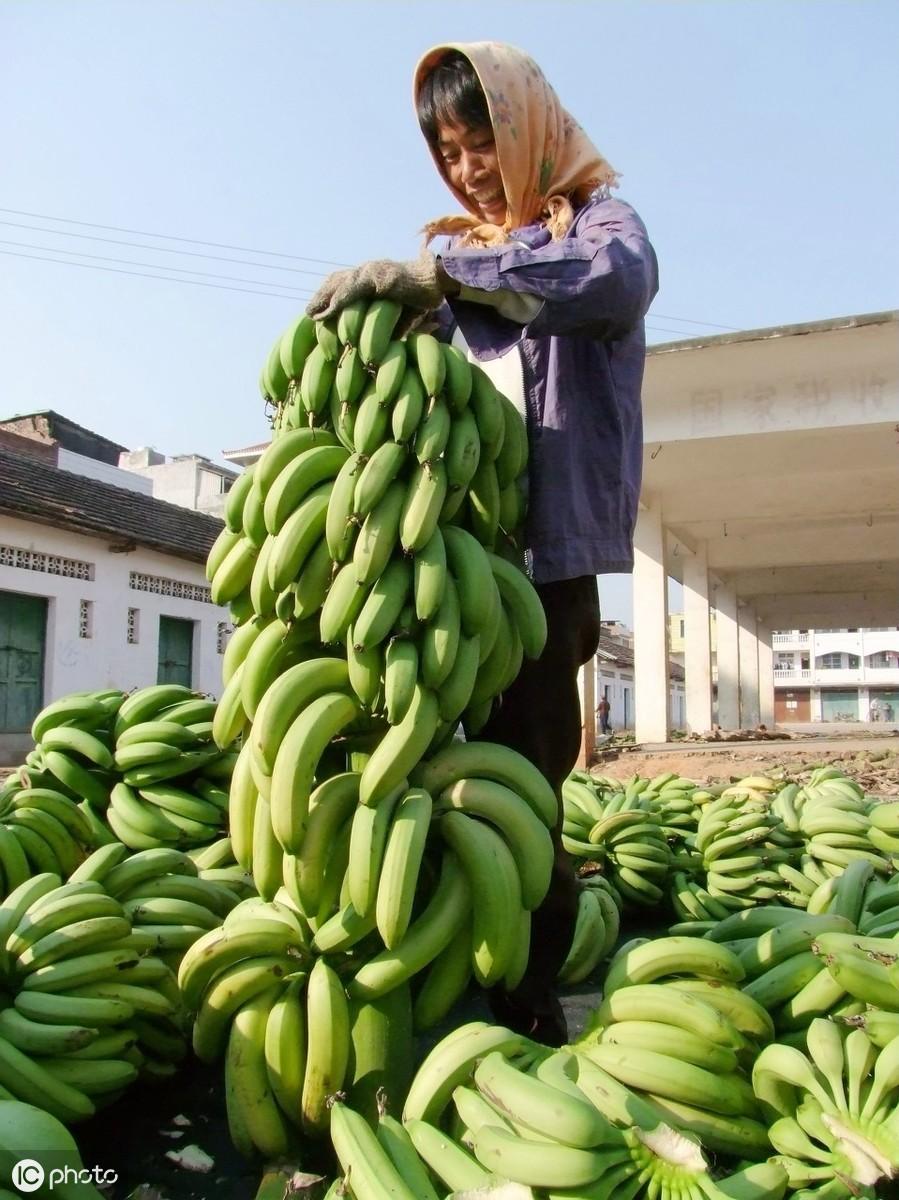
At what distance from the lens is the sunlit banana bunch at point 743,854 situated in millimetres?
3400

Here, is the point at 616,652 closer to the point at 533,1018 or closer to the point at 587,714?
the point at 587,714

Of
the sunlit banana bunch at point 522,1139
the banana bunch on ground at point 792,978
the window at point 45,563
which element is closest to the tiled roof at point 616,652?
the window at point 45,563

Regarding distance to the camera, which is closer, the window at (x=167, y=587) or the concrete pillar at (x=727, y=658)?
the window at (x=167, y=587)

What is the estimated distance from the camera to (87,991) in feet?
6.59

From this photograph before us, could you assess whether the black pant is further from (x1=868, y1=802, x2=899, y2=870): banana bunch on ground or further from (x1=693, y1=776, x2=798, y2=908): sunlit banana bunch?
(x1=868, y1=802, x2=899, y2=870): banana bunch on ground

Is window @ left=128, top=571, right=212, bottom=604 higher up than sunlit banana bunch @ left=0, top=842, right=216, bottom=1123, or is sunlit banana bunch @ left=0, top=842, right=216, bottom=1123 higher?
window @ left=128, top=571, right=212, bottom=604

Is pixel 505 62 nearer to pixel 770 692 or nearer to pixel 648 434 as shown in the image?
pixel 648 434

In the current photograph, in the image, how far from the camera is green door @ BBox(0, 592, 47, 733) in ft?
48.2

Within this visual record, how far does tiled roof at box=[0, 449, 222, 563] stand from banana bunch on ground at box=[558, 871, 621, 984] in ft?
43.9

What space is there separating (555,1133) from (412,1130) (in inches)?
11.8

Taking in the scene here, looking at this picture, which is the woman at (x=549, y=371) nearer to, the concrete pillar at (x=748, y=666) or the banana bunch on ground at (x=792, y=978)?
the banana bunch on ground at (x=792, y=978)

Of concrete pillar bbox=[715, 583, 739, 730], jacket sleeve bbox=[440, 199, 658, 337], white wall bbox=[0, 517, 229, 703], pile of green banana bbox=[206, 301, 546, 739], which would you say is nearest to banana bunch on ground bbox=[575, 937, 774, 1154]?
pile of green banana bbox=[206, 301, 546, 739]

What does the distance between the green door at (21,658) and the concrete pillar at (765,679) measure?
54.2ft

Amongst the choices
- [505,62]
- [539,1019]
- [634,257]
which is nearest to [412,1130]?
[539,1019]
